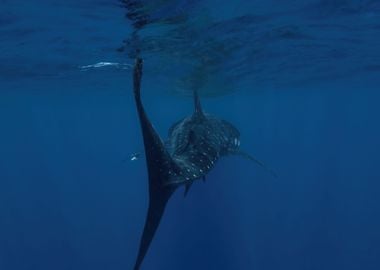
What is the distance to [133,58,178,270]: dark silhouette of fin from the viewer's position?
3887 millimetres

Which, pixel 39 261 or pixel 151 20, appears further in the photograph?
pixel 39 261

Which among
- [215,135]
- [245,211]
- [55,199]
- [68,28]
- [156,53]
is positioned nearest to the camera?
[215,135]

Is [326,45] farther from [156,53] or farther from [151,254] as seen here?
[151,254]

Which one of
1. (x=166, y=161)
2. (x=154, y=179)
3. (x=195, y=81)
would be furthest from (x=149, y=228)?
(x=195, y=81)

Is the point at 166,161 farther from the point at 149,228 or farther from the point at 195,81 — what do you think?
the point at 195,81

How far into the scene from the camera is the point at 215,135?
703 centimetres

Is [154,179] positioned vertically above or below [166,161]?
below

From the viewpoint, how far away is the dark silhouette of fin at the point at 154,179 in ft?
12.8

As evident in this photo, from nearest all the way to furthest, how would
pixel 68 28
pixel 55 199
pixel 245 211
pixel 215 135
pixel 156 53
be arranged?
pixel 215 135, pixel 68 28, pixel 156 53, pixel 245 211, pixel 55 199

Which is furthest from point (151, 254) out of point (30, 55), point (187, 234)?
point (30, 55)

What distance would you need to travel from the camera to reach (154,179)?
13.7 feet

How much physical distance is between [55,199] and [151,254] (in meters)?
25.2

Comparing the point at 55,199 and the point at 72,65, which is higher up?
the point at 72,65

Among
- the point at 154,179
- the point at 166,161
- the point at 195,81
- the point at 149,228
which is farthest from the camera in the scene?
the point at 195,81
